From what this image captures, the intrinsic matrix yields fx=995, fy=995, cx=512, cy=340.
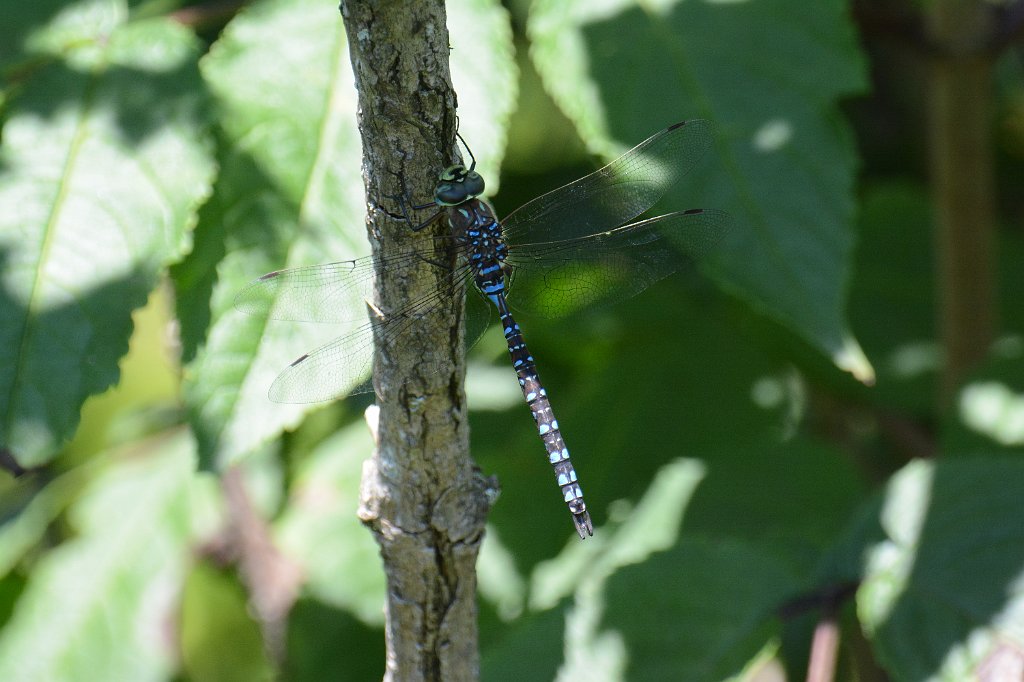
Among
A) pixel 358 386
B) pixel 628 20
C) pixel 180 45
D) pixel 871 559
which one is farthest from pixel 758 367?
pixel 180 45

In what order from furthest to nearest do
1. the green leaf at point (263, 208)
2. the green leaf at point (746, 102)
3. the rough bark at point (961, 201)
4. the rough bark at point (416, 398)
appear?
the rough bark at point (961, 201) → the green leaf at point (746, 102) → the green leaf at point (263, 208) → the rough bark at point (416, 398)

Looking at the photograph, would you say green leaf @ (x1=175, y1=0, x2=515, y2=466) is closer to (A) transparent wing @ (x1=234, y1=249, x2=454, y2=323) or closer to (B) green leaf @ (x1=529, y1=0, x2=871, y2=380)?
A: (A) transparent wing @ (x1=234, y1=249, x2=454, y2=323)

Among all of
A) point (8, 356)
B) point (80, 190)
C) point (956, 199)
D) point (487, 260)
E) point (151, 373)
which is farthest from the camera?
point (151, 373)

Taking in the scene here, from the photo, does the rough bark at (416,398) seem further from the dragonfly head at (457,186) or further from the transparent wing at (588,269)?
the transparent wing at (588,269)

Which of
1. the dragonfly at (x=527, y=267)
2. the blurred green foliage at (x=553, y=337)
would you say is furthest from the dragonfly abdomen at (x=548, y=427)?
the blurred green foliage at (x=553, y=337)

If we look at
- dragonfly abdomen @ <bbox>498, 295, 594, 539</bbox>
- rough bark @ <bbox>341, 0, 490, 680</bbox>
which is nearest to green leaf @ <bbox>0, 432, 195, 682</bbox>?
dragonfly abdomen @ <bbox>498, 295, 594, 539</bbox>

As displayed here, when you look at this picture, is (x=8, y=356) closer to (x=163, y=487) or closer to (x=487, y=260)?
(x=487, y=260)
